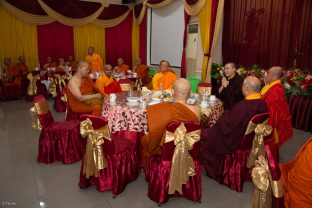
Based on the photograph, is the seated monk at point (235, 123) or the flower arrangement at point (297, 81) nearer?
the seated monk at point (235, 123)

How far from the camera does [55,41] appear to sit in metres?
8.06

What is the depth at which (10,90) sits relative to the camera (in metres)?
6.20

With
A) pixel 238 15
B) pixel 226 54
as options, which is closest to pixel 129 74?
pixel 226 54

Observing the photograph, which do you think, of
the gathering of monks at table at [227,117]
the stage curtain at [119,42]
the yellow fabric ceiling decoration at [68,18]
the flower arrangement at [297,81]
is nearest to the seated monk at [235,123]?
the gathering of monks at table at [227,117]

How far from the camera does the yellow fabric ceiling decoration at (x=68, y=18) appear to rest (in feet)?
24.5

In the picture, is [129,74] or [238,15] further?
[129,74]

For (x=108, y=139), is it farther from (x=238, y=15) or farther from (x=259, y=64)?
(x=238, y=15)

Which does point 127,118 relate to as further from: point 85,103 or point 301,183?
point 301,183

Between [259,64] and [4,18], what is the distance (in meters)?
7.17

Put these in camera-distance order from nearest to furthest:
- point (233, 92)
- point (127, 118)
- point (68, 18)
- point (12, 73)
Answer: point (127, 118)
point (233, 92)
point (12, 73)
point (68, 18)

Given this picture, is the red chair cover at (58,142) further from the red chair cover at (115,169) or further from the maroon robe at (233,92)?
the maroon robe at (233,92)

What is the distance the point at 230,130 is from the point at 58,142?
6.44 ft

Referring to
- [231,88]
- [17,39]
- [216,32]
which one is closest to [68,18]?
[17,39]

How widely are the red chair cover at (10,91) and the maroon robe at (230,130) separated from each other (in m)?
5.69
